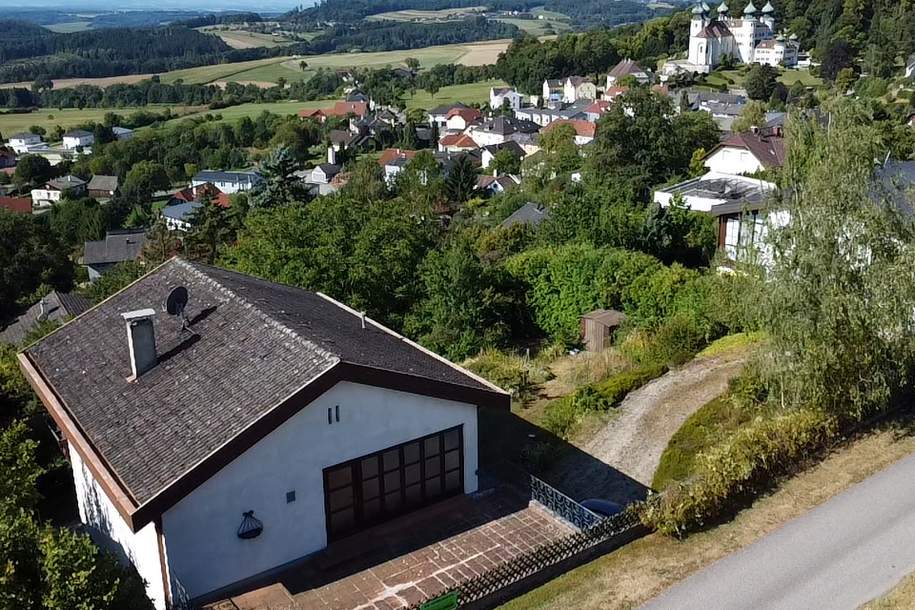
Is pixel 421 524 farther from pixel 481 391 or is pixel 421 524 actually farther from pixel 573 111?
pixel 573 111

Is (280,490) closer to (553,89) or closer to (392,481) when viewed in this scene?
(392,481)

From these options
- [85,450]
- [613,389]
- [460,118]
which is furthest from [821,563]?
[460,118]

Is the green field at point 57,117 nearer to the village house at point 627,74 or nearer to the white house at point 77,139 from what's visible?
the white house at point 77,139

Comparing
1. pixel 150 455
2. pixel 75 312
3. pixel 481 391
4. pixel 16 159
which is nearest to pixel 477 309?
pixel 481 391

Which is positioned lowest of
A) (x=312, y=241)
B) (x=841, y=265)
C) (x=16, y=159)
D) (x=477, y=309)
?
(x=16, y=159)

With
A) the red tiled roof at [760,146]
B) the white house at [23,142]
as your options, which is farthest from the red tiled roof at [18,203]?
the red tiled roof at [760,146]

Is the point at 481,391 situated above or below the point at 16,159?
above
